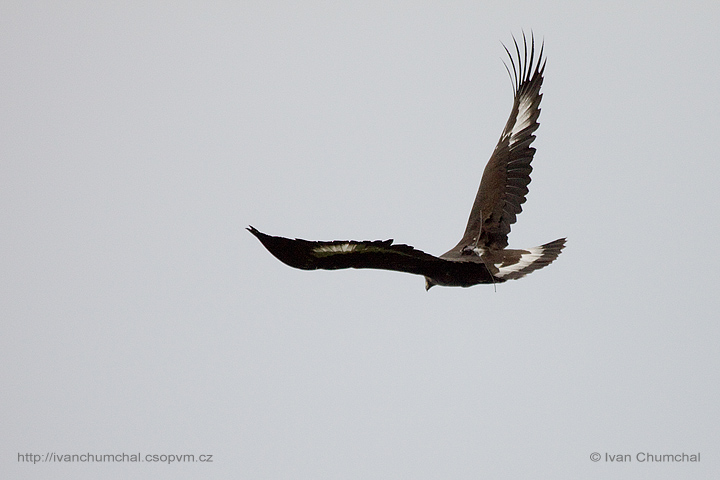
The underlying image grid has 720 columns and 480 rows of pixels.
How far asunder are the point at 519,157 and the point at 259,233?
4.89 meters

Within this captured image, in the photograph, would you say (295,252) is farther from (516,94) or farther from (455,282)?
(516,94)

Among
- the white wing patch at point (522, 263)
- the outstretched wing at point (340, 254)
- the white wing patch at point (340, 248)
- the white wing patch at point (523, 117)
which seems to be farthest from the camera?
the white wing patch at point (523, 117)

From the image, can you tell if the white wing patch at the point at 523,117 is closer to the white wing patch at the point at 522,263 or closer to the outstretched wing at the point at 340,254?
the white wing patch at the point at 522,263

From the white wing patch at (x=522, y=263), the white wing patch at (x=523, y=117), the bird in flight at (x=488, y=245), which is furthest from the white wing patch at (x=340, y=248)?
the white wing patch at (x=523, y=117)

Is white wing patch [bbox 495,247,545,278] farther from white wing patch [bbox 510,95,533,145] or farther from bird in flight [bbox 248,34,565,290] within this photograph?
white wing patch [bbox 510,95,533,145]

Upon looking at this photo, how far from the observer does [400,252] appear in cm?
861

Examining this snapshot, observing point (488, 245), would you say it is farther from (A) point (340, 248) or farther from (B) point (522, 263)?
(A) point (340, 248)

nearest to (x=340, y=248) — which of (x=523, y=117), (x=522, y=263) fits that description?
(x=522, y=263)

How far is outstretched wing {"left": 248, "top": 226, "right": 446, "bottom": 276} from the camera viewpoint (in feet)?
26.7

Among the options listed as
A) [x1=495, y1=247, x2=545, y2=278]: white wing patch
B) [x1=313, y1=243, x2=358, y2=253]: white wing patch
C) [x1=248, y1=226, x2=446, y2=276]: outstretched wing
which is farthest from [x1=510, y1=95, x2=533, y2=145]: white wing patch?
[x1=313, y1=243, x2=358, y2=253]: white wing patch

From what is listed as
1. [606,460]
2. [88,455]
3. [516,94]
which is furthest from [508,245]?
[88,455]

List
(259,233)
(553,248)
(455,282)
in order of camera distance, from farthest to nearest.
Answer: (553,248)
(455,282)
(259,233)

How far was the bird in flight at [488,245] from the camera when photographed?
8352 millimetres

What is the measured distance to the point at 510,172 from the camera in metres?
11.8
